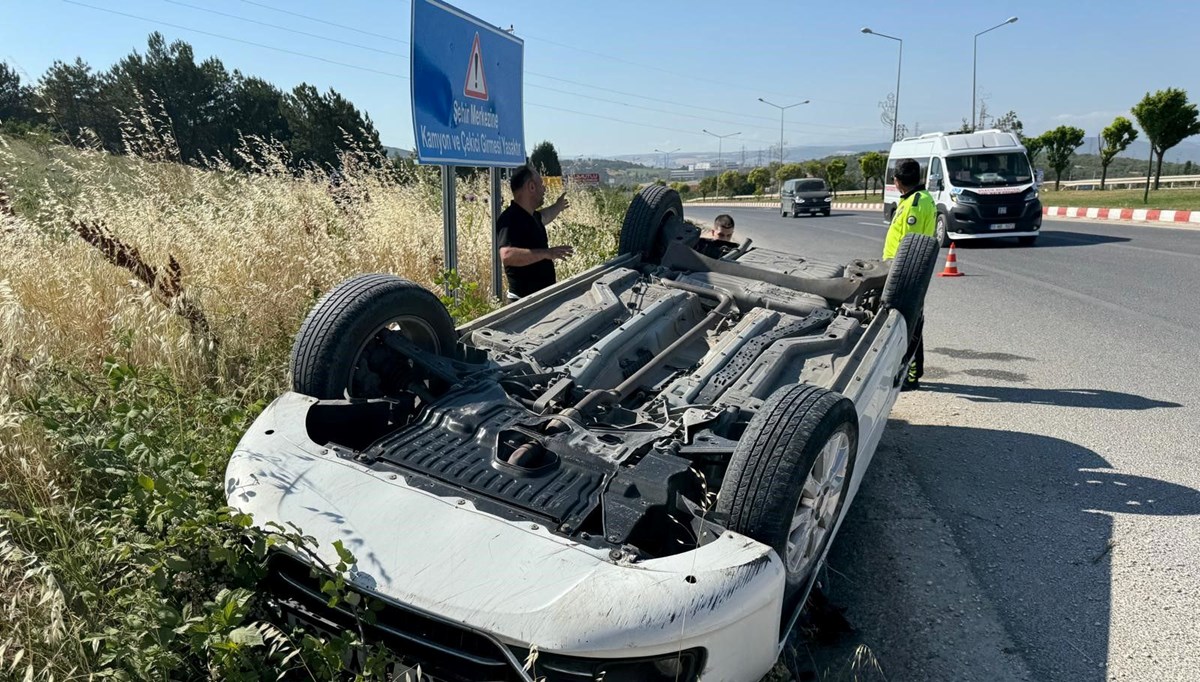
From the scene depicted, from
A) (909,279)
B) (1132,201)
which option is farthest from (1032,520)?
(1132,201)

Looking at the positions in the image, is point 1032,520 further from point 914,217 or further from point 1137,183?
point 1137,183

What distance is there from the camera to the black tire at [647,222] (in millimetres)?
5469

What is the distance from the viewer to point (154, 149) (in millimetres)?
6617

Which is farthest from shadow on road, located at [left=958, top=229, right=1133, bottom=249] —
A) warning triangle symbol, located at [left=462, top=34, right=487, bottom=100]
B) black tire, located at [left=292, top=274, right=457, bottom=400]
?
black tire, located at [left=292, top=274, right=457, bottom=400]

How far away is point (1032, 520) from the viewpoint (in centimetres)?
378

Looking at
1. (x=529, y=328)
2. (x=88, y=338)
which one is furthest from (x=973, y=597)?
(x=88, y=338)

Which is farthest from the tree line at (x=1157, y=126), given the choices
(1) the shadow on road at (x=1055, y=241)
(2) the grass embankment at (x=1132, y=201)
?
(1) the shadow on road at (x=1055, y=241)

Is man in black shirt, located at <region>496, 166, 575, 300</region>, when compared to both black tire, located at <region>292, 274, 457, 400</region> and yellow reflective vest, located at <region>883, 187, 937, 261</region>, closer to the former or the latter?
black tire, located at <region>292, 274, 457, 400</region>

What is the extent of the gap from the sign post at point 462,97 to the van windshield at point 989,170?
Answer: 12452 millimetres

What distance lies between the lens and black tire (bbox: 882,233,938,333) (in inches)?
177

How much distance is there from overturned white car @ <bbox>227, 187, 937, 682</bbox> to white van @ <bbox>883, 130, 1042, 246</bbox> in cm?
1297

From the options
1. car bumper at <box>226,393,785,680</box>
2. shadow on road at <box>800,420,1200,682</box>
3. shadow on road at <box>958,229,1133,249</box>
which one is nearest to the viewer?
car bumper at <box>226,393,785,680</box>

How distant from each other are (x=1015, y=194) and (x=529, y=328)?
1470cm

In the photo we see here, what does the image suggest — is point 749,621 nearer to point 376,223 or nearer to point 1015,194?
point 376,223
